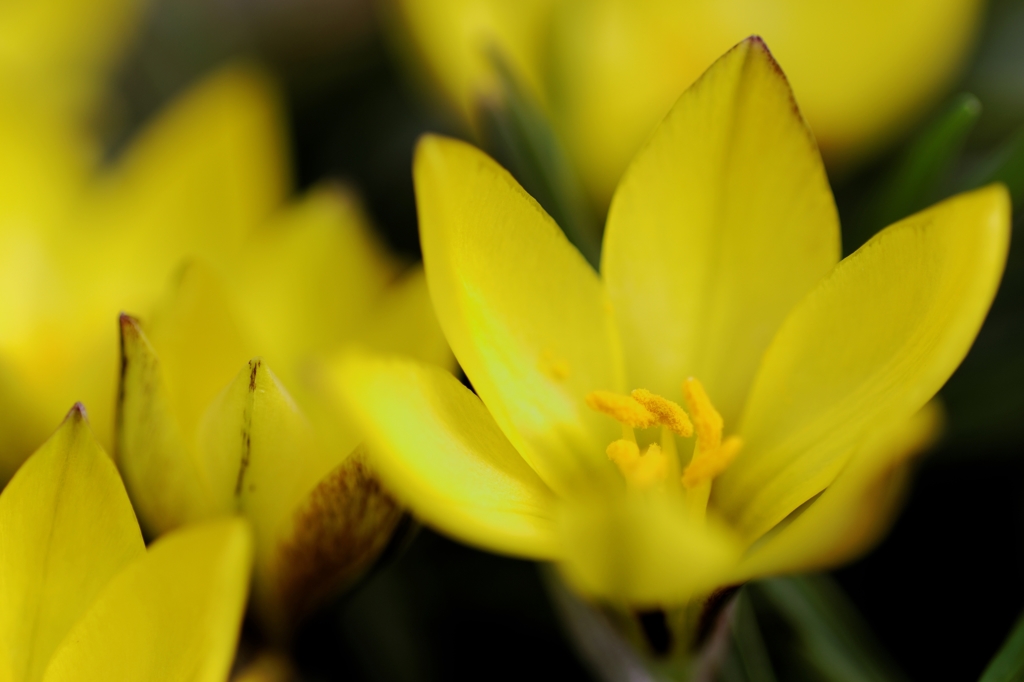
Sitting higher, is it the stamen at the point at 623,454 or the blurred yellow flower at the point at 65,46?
the blurred yellow flower at the point at 65,46

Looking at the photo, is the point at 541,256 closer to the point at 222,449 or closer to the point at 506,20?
→ the point at 222,449

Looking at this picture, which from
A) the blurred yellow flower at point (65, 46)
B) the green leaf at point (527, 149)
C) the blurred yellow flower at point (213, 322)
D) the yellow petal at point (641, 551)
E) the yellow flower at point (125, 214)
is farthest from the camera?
the blurred yellow flower at point (65, 46)

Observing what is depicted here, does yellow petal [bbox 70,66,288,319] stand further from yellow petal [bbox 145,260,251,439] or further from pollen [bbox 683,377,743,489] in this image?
pollen [bbox 683,377,743,489]

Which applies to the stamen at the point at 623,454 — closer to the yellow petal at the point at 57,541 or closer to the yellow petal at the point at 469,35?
the yellow petal at the point at 57,541

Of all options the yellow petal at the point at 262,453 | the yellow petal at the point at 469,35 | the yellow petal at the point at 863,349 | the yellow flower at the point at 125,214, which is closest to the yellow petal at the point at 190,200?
the yellow flower at the point at 125,214

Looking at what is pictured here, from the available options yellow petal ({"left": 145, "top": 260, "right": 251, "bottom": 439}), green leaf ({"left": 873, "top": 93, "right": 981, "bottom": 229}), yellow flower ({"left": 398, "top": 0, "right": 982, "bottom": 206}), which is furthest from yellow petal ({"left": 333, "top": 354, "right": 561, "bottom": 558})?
yellow flower ({"left": 398, "top": 0, "right": 982, "bottom": 206})

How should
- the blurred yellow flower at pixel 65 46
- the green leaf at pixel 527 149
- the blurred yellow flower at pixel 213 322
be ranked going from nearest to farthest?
1. the blurred yellow flower at pixel 213 322
2. the green leaf at pixel 527 149
3. the blurred yellow flower at pixel 65 46

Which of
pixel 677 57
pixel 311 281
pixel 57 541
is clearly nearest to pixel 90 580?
pixel 57 541
